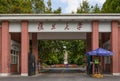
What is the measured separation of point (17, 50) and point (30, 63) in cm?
767

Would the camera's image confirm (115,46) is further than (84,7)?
No

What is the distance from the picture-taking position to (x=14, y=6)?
52.6 meters

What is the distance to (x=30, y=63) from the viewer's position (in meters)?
32.9

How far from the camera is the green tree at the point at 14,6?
51938 mm

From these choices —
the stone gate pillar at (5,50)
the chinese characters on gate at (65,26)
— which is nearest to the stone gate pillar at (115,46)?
the chinese characters on gate at (65,26)

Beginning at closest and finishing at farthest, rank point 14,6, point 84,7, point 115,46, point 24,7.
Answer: point 115,46 → point 14,6 → point 24,7 → point 84,7

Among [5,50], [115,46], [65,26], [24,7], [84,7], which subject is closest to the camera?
[115,46]

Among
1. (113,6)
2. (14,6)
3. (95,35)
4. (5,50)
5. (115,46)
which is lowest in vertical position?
(5,50)

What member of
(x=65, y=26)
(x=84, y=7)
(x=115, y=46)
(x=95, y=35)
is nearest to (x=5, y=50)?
(x=65, y=26)

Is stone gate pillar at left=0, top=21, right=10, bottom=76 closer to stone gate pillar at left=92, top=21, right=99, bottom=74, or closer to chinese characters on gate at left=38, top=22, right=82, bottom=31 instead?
chinese characters on gate at left=38, top=22, right=82, bottom=31

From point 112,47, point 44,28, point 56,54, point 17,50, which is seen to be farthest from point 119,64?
point 56,54

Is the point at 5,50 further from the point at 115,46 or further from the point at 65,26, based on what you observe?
the point at 115,46

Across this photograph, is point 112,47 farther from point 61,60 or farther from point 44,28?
point 61,60

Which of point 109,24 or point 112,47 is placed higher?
point 109,24
